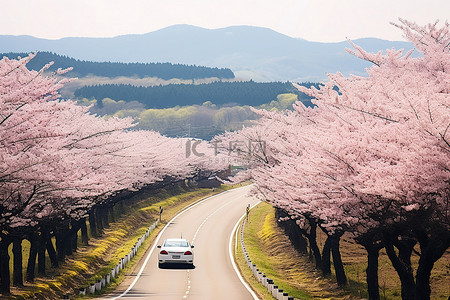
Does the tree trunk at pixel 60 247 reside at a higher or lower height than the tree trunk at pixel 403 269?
lower

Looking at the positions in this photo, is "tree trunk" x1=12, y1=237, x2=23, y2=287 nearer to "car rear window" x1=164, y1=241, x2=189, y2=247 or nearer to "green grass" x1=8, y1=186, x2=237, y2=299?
"green grass" x1=8, y1=186, x2=237, y2=299

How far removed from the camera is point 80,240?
50750 mm

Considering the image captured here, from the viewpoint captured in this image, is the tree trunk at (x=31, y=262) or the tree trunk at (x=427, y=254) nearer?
the tree trunk at (x=427, y=254)

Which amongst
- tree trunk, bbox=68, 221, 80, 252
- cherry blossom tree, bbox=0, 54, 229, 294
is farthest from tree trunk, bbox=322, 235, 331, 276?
tree trunk, bbox=68, 221, 80, 252

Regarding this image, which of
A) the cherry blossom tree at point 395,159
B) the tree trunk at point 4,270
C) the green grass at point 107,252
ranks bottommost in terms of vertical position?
the green grass at point 107,252

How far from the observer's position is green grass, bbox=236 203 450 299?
27.6m

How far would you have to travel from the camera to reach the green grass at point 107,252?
2759cm

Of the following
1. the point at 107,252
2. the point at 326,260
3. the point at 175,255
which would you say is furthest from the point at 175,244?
the point at 107,252

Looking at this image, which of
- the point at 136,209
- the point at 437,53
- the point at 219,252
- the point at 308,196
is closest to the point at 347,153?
the point at 308,196

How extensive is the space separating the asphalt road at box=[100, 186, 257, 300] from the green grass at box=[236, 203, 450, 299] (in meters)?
1.27

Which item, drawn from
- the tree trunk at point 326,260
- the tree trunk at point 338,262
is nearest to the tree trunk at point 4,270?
the tree trunk at point 338,262

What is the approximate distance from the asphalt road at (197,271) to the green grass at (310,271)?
4.15ft

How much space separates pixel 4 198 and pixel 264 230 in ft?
136

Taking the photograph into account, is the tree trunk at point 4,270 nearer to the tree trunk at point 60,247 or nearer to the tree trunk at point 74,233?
the tree trunk at point 60,247
